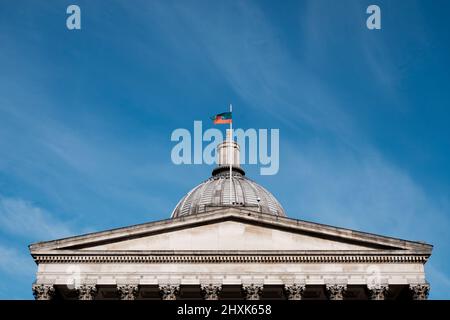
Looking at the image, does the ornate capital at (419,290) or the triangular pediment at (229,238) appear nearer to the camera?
the ornate capital at (419,290)

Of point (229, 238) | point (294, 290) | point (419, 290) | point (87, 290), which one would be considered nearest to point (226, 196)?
point (229, 238)

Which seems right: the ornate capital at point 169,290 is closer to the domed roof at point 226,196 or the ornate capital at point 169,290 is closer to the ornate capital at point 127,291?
the ornate capital at point 127,291

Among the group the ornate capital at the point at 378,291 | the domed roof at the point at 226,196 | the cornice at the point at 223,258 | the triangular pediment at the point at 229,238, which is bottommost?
the ornate capital at the point at 378,291

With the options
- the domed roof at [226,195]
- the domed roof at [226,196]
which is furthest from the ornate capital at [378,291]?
the domed roof at [226,196]

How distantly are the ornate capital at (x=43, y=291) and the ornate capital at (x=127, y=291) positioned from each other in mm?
3558

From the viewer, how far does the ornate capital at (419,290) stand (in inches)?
1436

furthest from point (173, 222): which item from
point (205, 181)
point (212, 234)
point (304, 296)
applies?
point (205, 181)

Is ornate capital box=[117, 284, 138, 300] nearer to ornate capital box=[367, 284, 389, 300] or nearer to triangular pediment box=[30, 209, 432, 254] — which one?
triangular pediment box=[30, 209, 432, 254]

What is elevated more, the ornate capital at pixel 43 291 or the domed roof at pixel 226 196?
the domed roof at pixel 226 196

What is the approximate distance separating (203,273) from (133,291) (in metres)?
3.83
